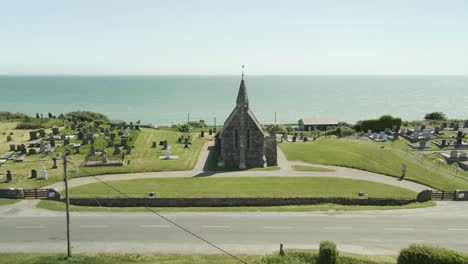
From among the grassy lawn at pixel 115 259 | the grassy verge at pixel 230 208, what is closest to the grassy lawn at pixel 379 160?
the grassy verge at pixel 230 208

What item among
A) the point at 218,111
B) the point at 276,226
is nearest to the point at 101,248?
the point at 276,226

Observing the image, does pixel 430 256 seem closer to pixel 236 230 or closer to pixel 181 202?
pixel 236 230

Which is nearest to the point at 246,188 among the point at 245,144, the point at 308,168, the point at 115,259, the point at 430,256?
the point at 245,144

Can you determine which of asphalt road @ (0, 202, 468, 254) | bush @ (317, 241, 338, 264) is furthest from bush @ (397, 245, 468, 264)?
asphalt road @ (0, 202, 468, 254)

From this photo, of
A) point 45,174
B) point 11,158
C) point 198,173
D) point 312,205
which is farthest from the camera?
point 11,158

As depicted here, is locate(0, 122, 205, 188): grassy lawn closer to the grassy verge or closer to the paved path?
the paved path

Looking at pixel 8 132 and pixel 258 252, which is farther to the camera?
pixel 8 132

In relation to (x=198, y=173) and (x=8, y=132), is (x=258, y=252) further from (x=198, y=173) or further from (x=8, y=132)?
(x=8, y=132)
